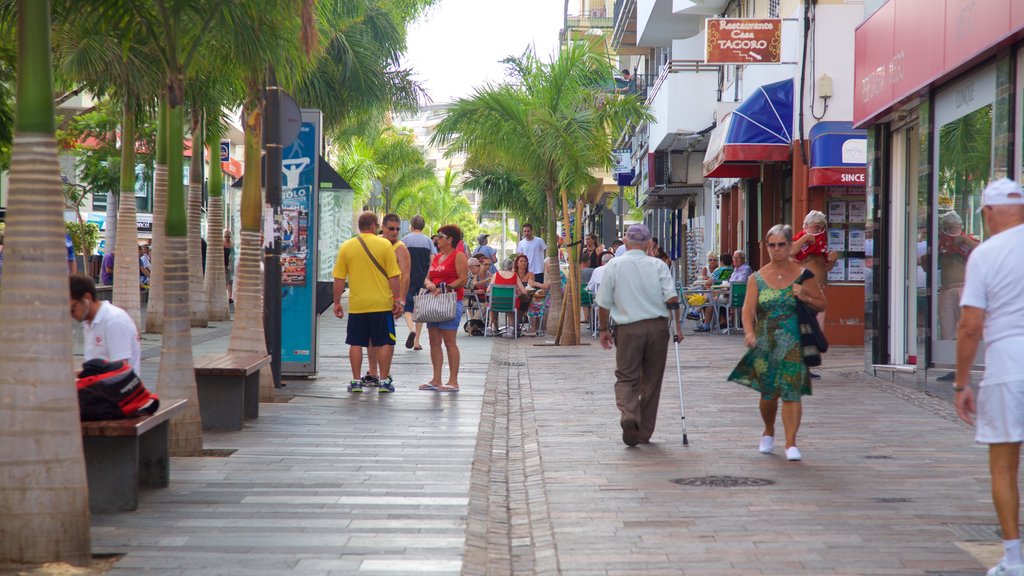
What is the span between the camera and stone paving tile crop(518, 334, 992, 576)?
Answer: 6.12 metres

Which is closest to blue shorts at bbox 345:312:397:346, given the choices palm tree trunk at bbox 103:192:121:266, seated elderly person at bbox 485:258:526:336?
seated elderly person at bbox 485:258:526:336

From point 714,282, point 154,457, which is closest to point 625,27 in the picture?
point 714,282

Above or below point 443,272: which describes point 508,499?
below

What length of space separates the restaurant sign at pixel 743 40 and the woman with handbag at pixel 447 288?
7.03m

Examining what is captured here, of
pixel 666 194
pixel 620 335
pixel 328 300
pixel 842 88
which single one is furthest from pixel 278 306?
pixel 666 194

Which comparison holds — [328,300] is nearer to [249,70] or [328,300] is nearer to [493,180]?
[249,70]

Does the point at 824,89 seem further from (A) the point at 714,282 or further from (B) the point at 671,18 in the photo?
(B) the point at 671,18

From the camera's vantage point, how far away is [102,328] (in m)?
7.82

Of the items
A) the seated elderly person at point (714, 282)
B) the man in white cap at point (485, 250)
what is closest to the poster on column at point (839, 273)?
the seated elderly person at point (714, 282)

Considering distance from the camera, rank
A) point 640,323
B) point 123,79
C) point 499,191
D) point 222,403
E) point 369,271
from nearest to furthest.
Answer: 1. point 640,323
2. point 222,403
3. point 369,271
4. point 123,79
5. point 499,191

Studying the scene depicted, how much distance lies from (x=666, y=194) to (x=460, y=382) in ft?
80.3

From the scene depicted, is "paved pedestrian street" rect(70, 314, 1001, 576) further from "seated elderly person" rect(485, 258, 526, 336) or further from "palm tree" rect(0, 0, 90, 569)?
"seated elderly person" rect(485, 258, 526, 336)

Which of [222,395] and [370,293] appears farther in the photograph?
[370,293]

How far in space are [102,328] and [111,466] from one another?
43.9 inches
